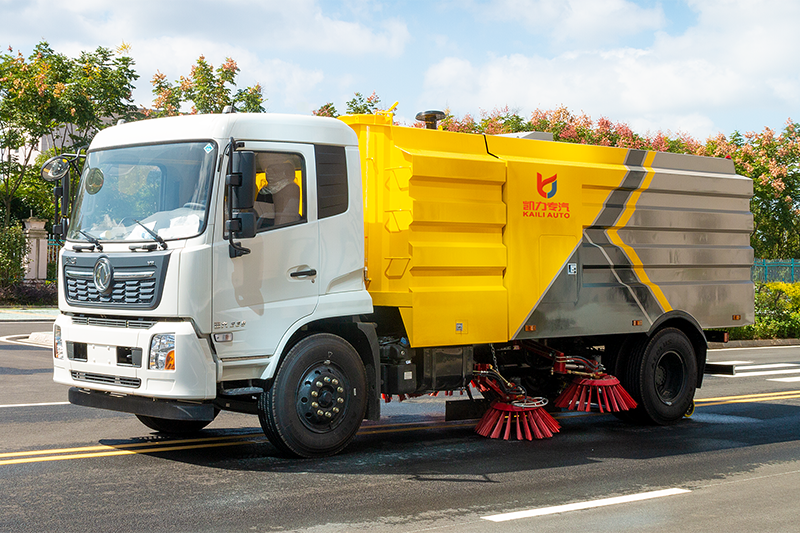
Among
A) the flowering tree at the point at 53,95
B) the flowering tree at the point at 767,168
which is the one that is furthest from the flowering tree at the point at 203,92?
the flowering tree at the point at 767,168

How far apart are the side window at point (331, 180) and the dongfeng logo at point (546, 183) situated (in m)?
2.17

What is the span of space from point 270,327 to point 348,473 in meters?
1.33

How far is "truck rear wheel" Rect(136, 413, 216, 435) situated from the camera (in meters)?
8.23

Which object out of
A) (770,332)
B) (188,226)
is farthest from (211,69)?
(188,226)

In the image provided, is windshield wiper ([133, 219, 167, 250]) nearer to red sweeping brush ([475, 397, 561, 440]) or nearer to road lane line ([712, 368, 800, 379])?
red sweeping brush ([475, 397, 561, 440])

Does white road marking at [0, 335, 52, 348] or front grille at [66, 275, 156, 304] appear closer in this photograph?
front grille at [66, 275, 156, 304]

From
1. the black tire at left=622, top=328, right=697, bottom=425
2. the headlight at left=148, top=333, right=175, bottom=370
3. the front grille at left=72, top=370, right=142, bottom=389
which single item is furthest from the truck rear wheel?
the black tire at left=622, top=328, right=697, bottom=425

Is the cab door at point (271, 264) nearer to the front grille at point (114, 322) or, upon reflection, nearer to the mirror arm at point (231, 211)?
the mirror arm at point (231, 211)

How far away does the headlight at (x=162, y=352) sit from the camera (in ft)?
21.5

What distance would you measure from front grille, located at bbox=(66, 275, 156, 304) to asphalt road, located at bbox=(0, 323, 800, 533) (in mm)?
1319

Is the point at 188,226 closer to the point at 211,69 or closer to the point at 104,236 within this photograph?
the point at 104,236

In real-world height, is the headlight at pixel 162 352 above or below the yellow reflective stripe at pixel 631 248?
below

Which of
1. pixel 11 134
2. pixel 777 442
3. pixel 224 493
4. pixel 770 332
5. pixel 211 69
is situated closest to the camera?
pixel 224 493

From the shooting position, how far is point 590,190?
911 centimetres
